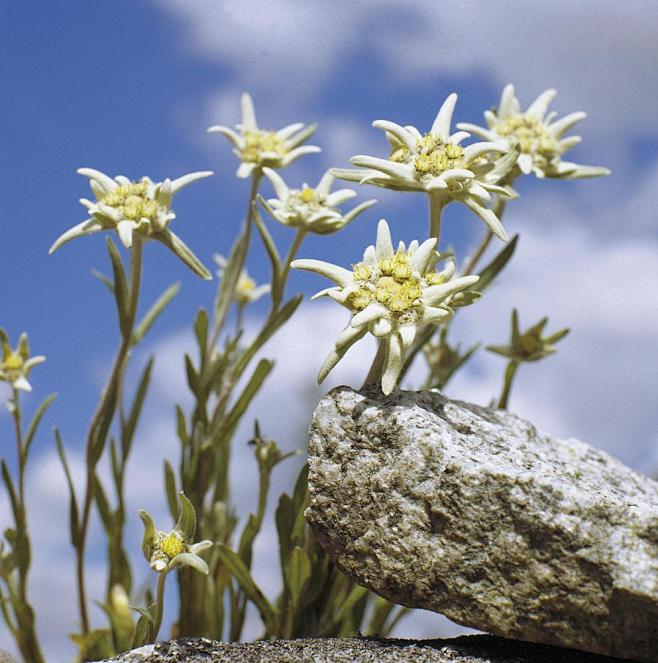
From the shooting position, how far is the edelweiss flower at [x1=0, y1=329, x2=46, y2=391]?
333cm

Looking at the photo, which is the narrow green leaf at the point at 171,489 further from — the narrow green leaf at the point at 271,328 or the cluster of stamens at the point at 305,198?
the cluster of stamens at the point at 305,198

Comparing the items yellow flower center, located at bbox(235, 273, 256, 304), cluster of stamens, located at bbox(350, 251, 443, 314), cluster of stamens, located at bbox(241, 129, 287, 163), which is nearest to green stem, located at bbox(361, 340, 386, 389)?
cluster of stamens, located at bbox(350, 251, 443, 314)

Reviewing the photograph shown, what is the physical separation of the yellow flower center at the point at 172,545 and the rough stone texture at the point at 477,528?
36 cm

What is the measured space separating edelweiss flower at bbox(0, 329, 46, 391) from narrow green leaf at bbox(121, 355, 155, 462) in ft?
1.24

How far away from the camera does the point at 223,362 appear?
333 cm

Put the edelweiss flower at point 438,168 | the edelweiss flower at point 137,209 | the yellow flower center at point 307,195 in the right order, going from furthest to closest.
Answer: the yellow flower center at point 307,195 < the edelweiss flower at point 137,209 < the edelweiss flower at point 438,168

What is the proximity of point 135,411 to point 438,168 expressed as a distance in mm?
1593

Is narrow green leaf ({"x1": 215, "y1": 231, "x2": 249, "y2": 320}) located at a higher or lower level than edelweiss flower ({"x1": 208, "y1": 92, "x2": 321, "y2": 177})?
lower

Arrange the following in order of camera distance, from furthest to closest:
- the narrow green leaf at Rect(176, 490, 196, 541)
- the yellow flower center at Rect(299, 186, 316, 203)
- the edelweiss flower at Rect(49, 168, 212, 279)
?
the yellow flower center at Rect(299, 186, 316, 203)
the edelweiss flower at Rect(49, 168, 212, 279)
the narrow green leaf at Rect(176, 490, 196, 541)

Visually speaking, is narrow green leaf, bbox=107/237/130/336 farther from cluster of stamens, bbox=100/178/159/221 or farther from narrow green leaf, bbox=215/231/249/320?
narrow green leaf, bbox=215/231/249/320

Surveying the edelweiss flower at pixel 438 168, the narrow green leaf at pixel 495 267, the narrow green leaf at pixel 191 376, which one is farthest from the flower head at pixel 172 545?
the narrow green leaf at pixel 495 267

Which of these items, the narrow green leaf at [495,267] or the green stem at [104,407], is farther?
the narrow green leaf at [495,267]

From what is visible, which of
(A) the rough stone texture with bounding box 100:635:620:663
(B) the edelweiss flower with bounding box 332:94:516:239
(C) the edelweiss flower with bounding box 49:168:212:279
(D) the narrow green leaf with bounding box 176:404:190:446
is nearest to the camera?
(A) the rough stone texture with bounding box 100:635:620:663

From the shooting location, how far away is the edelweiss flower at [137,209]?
2779 mm
